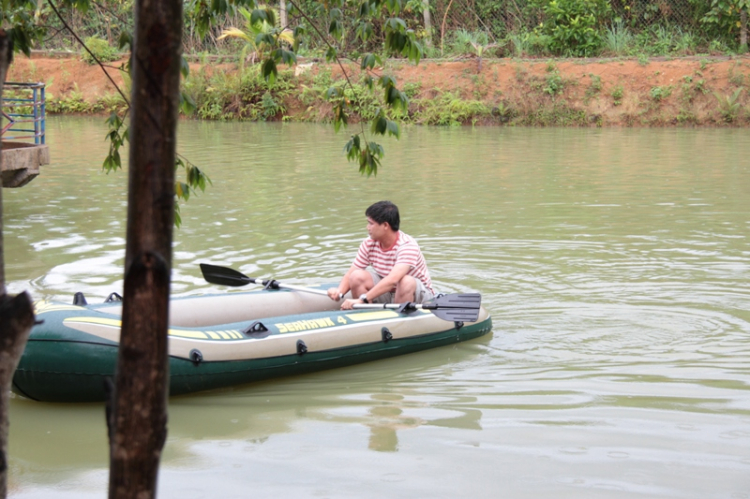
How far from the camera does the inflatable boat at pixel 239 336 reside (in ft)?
15.7

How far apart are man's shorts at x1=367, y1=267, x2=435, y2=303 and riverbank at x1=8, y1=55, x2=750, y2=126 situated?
13.8 meters

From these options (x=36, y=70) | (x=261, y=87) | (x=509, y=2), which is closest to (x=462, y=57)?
(x=509, y=2)

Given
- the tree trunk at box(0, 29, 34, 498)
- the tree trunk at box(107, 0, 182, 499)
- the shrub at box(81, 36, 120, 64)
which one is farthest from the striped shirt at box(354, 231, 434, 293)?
the shrub at box(81, 36, 120, 64)

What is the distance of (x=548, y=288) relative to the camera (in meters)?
7.41

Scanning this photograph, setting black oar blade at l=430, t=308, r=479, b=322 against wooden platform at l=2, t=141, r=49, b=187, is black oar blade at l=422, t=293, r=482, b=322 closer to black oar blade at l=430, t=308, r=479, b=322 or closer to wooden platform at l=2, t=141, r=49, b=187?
black oar blade at l=430, t=308, r=479, b=322

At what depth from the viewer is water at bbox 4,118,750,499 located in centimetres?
399

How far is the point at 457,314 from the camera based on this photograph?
6004 mm

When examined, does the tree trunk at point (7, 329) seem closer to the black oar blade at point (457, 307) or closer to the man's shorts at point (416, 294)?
the black oar blade at point (457, 307)

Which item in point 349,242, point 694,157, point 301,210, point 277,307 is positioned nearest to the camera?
point 277,307

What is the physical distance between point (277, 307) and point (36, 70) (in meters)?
22.9

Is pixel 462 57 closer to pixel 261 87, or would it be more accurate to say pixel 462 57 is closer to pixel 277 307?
pixel 261 87

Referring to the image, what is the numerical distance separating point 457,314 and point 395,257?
667 millimetres

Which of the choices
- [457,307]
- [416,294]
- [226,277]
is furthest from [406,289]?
[226,277]

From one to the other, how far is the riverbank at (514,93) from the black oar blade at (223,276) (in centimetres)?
1352
